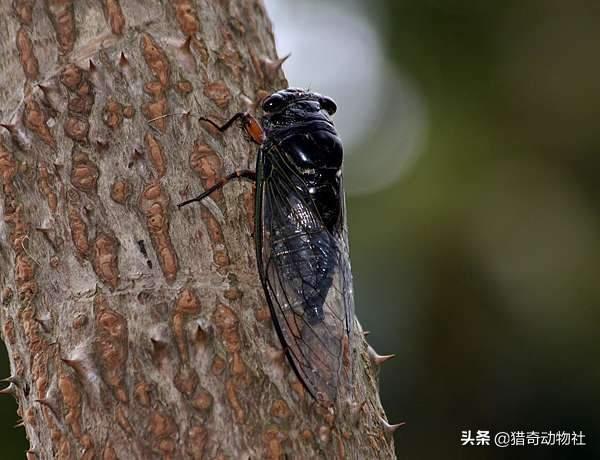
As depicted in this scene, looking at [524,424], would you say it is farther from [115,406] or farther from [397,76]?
[115,406]

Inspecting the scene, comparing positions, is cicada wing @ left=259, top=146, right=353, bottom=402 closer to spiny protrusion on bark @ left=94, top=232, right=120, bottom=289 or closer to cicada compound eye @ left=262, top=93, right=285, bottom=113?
cicada compound eye @ left=262, top=93, right=285, bottom=113

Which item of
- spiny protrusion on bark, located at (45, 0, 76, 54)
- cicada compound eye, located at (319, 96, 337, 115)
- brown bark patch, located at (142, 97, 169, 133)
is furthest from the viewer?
cicada compound eye, located at (319, 96, 337, 115)

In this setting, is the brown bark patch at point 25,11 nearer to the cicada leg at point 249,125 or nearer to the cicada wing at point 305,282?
the cicada leg at point 249,125

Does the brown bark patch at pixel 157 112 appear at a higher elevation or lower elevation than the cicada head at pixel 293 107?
lower

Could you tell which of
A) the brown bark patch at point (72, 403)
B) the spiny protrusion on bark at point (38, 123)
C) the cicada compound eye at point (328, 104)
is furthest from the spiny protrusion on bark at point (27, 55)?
the cicada compound eye at point (328, 104)

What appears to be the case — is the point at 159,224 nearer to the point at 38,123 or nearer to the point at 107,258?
the point at 107,258

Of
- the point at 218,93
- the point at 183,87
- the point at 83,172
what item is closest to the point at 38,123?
the point at 83,172

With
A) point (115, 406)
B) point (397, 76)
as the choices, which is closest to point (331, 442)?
point (115, 406)

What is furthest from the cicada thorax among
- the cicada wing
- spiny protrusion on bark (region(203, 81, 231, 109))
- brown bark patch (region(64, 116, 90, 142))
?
brown bark patch (region(64, 116, 90, 142))
